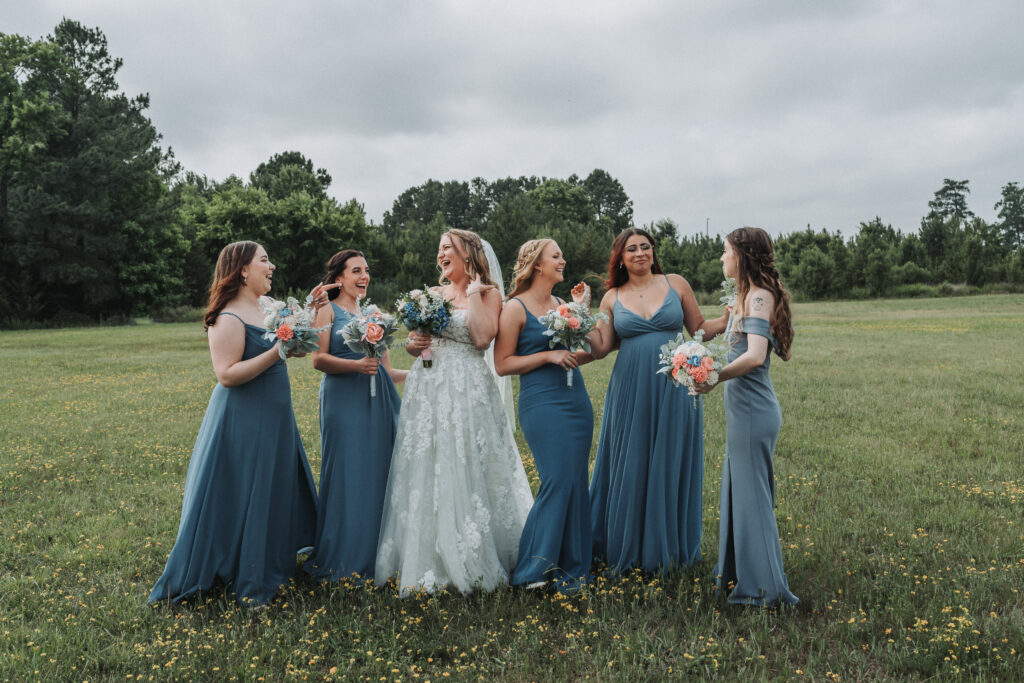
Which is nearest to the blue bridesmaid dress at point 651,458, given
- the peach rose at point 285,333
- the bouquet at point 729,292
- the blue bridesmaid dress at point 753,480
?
the bouquet at point 729,292

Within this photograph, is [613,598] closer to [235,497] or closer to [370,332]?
[370,332]

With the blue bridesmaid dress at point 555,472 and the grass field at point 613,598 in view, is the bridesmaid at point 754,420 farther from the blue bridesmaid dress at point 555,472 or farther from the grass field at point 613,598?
the blue bridesmaid dress at point 555,472

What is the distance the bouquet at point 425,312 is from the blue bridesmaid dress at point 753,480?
2183 millimetres

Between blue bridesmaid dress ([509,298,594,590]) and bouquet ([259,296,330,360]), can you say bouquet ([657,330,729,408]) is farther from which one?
bouquet ([259,296,330,360])

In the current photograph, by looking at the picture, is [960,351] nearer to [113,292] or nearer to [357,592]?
[357,592]

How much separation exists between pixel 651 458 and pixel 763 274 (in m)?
1.74

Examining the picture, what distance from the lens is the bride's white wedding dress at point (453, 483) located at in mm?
5590

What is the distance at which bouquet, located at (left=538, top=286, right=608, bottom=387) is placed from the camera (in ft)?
17.9

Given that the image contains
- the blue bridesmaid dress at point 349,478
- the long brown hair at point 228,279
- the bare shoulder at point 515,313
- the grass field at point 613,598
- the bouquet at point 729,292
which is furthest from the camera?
the blue bridesmaid dress at point 349,478

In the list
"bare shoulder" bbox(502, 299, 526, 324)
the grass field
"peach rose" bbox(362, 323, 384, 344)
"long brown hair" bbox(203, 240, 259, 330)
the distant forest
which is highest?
the distant forest

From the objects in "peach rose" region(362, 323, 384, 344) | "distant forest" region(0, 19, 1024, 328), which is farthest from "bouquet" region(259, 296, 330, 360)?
"distant forest" region(0, 19, 1024, 328)

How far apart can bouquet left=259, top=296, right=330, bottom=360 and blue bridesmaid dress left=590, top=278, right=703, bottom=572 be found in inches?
98.5

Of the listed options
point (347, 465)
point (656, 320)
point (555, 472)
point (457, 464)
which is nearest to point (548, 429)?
point (555, 472)

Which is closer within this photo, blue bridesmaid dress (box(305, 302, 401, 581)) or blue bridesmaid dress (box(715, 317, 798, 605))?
blue bridesmaid dress (box(715, 317, 798, 605))
